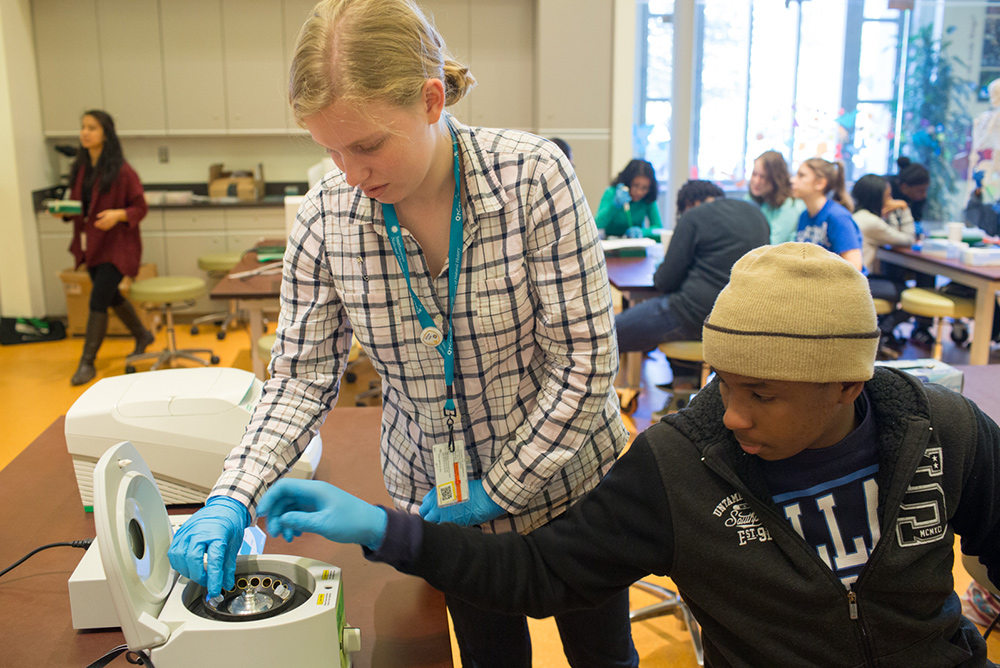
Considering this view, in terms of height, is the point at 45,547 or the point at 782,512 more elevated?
the point at 782,512

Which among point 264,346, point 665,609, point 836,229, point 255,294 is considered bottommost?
point 665,609

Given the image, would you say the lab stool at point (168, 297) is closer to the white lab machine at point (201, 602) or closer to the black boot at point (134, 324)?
the black boot at point (134, 324)

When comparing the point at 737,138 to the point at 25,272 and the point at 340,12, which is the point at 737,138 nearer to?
the point at 25,272

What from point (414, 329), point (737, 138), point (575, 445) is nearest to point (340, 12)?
point (414, 329)

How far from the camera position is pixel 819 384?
911 mm

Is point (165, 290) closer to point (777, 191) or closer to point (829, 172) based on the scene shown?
point (777, 191)

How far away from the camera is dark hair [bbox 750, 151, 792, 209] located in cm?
417

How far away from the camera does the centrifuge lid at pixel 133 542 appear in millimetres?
848

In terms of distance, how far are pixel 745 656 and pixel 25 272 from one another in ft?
19.0

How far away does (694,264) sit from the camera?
3.27m

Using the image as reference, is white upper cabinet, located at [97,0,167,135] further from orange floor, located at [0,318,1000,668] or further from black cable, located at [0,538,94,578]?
black cable, located at [0,538,94,578]

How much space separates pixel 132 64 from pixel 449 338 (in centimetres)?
575

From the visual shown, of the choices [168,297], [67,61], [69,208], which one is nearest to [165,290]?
[168,297]

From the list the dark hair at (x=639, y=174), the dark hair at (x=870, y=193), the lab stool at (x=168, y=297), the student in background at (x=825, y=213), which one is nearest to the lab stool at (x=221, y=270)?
the lab stool at (x=168, y=297)
